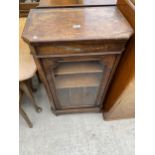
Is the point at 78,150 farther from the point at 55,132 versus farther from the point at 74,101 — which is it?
the point at 74,101

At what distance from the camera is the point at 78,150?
52.6 inches

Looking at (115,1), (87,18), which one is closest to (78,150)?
(87,18)

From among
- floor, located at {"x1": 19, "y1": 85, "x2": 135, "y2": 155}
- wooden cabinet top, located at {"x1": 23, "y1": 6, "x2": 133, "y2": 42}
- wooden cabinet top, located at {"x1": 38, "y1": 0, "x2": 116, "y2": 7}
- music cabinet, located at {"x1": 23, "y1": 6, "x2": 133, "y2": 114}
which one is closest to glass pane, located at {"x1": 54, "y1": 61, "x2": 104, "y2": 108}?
music cabinet, located at {"x1": 23, "y1": 6, "x2": 133, "y2": 114}

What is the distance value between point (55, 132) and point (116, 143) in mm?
469

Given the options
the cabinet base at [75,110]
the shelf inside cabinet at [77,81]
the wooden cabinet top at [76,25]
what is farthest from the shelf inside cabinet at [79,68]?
the cabinet base at [75,110]

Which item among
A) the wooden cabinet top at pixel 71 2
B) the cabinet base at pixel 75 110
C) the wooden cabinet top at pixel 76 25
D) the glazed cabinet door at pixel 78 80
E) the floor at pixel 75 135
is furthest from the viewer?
the cabinet base at pixel 75 110

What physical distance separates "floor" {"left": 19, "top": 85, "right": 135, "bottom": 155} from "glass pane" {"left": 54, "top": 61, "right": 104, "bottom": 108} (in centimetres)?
15

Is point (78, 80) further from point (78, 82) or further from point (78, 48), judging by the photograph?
point (78, 48)

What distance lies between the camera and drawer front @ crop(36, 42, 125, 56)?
0.90 meters

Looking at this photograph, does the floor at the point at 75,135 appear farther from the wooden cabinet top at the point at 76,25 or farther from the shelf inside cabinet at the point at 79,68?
the wooden cabinet top at the point at 76,25

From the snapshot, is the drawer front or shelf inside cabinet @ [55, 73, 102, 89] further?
shelf inside cabinet @ [55, 73, 102, 89]

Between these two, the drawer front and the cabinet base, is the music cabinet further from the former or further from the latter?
the cabinet base

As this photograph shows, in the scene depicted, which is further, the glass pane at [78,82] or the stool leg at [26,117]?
the stool leg at [26,117]

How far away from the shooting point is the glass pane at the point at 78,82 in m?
1.14
